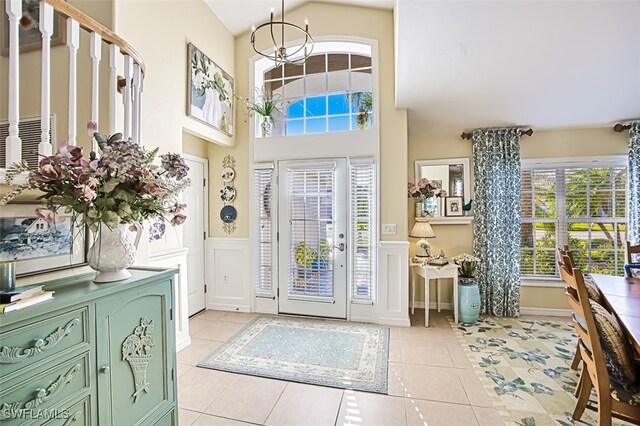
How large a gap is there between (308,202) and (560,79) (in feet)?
9.50

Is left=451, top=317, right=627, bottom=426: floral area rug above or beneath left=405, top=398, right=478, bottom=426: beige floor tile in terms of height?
above

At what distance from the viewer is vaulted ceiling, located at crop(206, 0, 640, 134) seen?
218cm

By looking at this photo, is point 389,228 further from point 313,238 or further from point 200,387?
point 200,387

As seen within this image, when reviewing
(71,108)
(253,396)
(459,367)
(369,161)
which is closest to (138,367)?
(253,396)

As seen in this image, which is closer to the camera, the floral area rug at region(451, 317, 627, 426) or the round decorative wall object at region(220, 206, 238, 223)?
the floral area rug at region(451, 317, 627, 426)

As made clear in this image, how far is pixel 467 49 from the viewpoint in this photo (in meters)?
2.54

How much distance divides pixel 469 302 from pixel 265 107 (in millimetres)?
3597

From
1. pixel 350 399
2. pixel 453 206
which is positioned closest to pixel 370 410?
pixel 350 399

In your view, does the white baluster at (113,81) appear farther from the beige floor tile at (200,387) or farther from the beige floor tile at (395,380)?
the beige floor tile at (395,380)

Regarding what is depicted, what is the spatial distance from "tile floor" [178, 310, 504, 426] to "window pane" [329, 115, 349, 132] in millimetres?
2668

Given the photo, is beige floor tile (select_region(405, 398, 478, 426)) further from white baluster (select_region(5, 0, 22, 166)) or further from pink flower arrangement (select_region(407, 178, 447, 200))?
white baluster (select_region(5, 0, 22, 166))

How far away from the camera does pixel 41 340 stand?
1.01m

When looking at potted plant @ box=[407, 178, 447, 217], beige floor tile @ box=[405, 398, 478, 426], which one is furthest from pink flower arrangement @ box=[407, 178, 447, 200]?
beige floor tile @ box=[405, 398, 478, 426]

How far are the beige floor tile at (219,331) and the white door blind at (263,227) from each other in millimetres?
581
